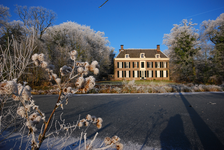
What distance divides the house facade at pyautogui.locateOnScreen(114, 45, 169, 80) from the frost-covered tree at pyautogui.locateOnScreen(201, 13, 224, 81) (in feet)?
30.5

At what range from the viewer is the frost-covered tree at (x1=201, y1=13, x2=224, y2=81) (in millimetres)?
9741

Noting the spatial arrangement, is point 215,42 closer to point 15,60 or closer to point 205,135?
point 205,135

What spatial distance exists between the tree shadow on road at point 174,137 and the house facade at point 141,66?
19659 millimetres

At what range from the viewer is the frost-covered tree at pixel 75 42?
11.8 metres

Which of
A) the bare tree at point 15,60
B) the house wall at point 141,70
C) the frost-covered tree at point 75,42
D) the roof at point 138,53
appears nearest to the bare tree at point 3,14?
the frost-covered tree at point 75,42

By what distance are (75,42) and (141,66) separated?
12.5 metres

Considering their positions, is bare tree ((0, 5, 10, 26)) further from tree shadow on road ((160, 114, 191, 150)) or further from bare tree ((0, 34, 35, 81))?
tree shadow on road ((160, 114, 191, 150))

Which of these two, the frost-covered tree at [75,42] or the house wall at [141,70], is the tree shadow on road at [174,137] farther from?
the house wall at [141,70]

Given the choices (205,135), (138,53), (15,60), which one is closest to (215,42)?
(138,53)

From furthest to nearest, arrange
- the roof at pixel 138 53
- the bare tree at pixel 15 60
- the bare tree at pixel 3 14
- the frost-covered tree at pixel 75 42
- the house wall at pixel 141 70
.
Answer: the roof at pixel 138 53, the house wall at pixel 141 70, the frost-covered tree at pixel 75 42, the bare tree at pixel 3 14, the bare tree at pixel 15 60

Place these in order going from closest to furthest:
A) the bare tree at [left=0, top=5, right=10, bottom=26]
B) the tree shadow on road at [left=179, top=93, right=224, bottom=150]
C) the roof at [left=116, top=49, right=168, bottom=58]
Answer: the tree shadow on road at [left=179, top=93, right=224, bottom=150] < the bare tree at [left=0, top=5, right=10, bottom=26] < the roof at [left=116, top=49, right=168, bottom=58]

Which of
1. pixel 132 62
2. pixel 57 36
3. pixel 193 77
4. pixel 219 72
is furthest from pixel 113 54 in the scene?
pixel 219 72

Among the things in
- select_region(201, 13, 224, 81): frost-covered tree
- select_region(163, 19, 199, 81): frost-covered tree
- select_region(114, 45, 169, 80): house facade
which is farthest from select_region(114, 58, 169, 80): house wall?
select_region(201, 13, 224, 81): frost-covered tree

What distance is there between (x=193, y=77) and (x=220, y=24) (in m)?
5.90
